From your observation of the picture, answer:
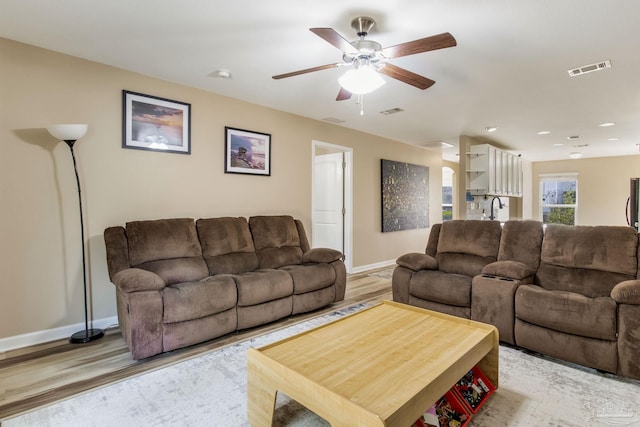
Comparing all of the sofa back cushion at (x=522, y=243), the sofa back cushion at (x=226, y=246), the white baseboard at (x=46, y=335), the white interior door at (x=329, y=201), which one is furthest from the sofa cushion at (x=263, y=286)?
the white interior door at (x=329, y=201)

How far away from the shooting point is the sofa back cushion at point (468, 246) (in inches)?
129

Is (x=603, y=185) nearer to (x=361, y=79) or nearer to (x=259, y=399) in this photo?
(x=361, y=79)

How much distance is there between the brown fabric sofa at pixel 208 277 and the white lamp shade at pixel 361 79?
1857 mm

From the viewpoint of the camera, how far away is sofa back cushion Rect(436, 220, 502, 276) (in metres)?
3.29

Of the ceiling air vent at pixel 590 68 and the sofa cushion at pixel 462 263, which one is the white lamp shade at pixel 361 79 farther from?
the ceiling air vent at pixel 590 68

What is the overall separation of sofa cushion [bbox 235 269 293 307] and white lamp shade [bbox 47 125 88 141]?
174cm

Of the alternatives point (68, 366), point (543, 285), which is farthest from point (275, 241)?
point (543, 285)

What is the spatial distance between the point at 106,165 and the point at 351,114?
307 centimetres

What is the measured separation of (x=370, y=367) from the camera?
159cm

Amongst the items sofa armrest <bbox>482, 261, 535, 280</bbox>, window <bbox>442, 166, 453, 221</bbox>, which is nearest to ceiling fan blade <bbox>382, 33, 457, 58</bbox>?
Answer: sofa armrest <bbox>482, 261, 535, 280</bbox>

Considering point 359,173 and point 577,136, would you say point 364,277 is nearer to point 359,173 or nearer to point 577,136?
point 359,173

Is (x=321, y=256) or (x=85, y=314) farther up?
(x=321, y=256)

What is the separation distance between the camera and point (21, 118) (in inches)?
107

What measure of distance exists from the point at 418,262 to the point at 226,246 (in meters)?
2.00
